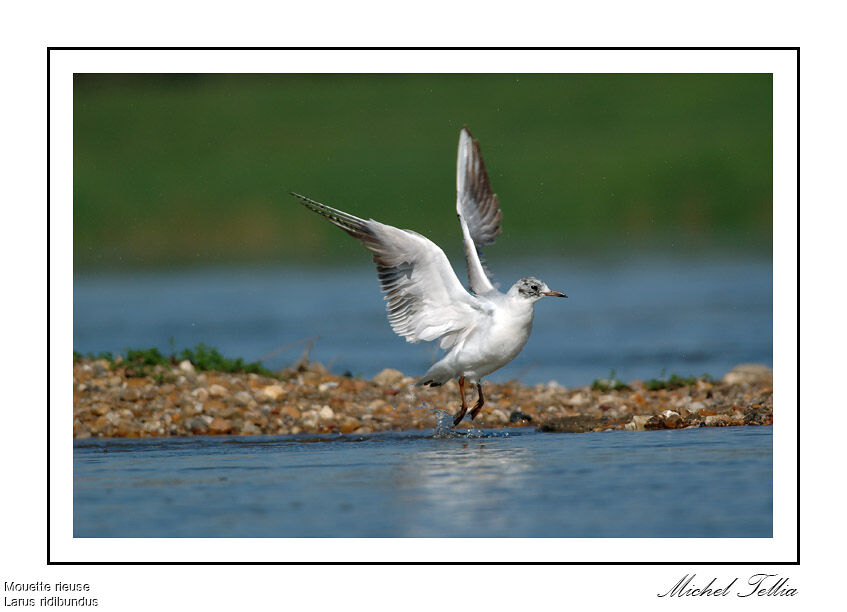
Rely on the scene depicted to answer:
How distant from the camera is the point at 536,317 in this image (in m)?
15.8

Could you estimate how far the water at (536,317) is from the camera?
13.1 metres

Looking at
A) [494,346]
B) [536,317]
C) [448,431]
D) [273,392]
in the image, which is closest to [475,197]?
[494,346]

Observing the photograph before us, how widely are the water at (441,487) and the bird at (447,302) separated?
0.72 meters

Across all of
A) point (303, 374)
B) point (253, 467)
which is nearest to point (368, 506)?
point (253, 467)

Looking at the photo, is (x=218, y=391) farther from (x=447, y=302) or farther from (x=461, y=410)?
(x=447, y=302)

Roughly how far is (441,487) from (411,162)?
17732 mm

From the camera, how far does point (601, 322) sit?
15.2 meters

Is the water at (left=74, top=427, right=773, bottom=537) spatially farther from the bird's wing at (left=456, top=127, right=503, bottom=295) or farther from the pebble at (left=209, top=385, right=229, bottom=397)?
the bird's wing at (left=456, top=127, right=503, bottom=295)

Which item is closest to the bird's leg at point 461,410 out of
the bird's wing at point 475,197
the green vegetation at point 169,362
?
the bird's wing at point 475,197

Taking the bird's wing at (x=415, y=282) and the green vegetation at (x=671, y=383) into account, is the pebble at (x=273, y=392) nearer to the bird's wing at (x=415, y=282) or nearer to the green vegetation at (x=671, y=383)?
the bird's wing at (x=415, y=282)

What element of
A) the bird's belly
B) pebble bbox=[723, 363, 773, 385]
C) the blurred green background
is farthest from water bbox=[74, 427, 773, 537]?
the blurred green background
